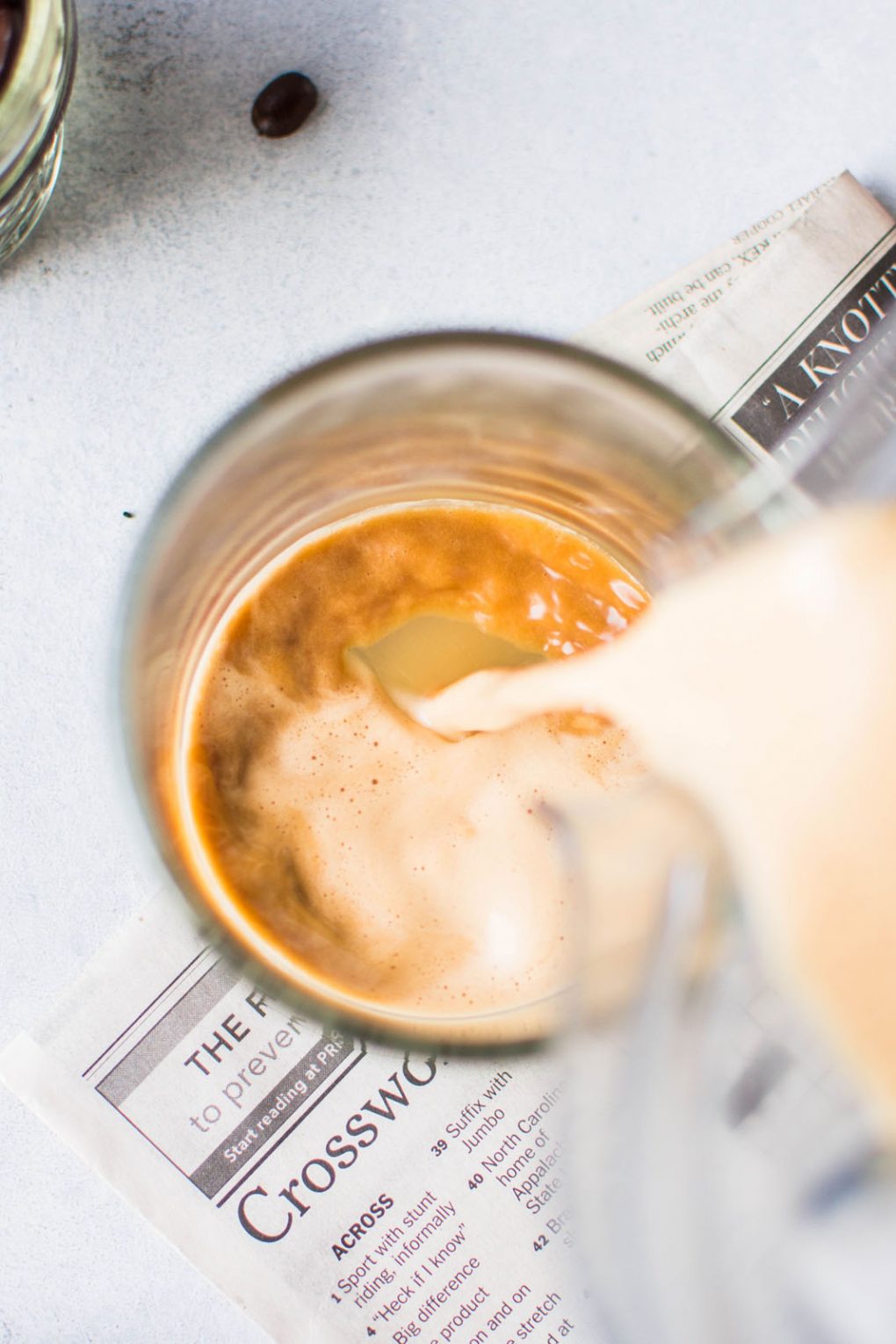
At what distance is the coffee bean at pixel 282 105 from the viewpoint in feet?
2.10

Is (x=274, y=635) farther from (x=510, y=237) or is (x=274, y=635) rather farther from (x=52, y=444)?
(x=510, y=237)

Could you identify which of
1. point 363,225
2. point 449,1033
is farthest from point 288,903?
point 363,225

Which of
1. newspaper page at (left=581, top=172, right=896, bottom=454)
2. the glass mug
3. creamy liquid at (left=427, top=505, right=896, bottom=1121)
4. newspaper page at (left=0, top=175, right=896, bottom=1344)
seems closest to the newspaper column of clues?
newspaper page at (left=0, top=175, right=896, bottom=1344)

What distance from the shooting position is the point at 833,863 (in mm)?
397

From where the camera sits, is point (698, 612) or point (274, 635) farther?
point (274, 635)

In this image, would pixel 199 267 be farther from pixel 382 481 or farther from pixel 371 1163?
pixel 371 1163

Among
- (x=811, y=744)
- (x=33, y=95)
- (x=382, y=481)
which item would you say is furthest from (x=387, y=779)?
(x=33, y=95)

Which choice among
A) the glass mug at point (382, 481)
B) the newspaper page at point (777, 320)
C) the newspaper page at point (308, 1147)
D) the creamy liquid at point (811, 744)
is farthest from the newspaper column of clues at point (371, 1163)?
the newspaper page at point (777, 320)

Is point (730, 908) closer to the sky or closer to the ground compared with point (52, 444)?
closer to the ground

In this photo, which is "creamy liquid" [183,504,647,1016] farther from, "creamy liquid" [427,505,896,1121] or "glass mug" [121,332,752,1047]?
"creamy liquid" [427,505,896,1121]

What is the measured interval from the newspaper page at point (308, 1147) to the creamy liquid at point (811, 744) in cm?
27

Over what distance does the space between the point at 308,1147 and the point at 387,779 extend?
0.22m

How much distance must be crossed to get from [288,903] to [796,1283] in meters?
0.29

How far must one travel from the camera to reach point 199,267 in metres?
0.65
